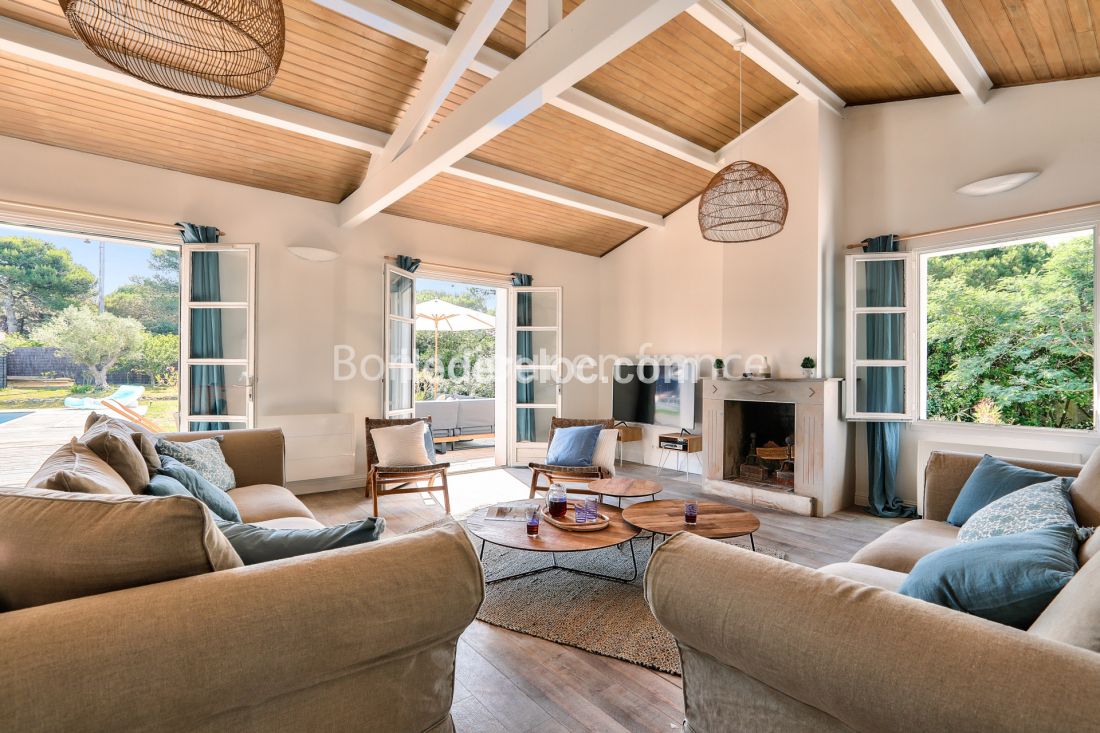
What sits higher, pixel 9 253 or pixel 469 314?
pixel 9 253

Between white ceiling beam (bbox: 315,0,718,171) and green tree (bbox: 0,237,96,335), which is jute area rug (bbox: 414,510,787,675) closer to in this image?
white ceiling beam (bbox: 315,0,718,171)

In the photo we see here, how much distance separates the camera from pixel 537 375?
6.48 meters

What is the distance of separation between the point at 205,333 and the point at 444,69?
2.91m

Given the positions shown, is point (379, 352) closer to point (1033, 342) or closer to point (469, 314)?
point (469, 314)

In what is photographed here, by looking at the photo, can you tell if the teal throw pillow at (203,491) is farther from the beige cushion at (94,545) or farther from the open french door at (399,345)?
the open french door at (399,345)

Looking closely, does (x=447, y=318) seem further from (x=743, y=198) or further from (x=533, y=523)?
(x=533, y=523)

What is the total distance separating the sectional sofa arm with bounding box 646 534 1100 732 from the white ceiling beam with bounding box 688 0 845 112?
3476 millimetres

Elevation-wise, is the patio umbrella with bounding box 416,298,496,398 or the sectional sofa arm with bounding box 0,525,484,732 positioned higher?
the patio umbrella with bounding box 416,298,496,398

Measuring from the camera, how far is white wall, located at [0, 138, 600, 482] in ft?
12.8

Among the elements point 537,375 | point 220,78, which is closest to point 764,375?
point 537,375

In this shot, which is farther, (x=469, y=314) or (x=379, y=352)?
(x=469, y=314)

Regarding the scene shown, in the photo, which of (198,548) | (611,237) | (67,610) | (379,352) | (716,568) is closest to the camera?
(67,610)

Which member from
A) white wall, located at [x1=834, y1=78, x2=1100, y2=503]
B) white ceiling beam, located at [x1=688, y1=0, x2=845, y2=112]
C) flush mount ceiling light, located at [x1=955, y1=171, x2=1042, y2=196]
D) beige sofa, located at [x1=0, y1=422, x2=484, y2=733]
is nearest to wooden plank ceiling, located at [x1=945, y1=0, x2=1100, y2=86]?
white wall, located at [x1=834, y1=78, x2=1100, y2=503]

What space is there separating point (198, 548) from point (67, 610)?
213mm
